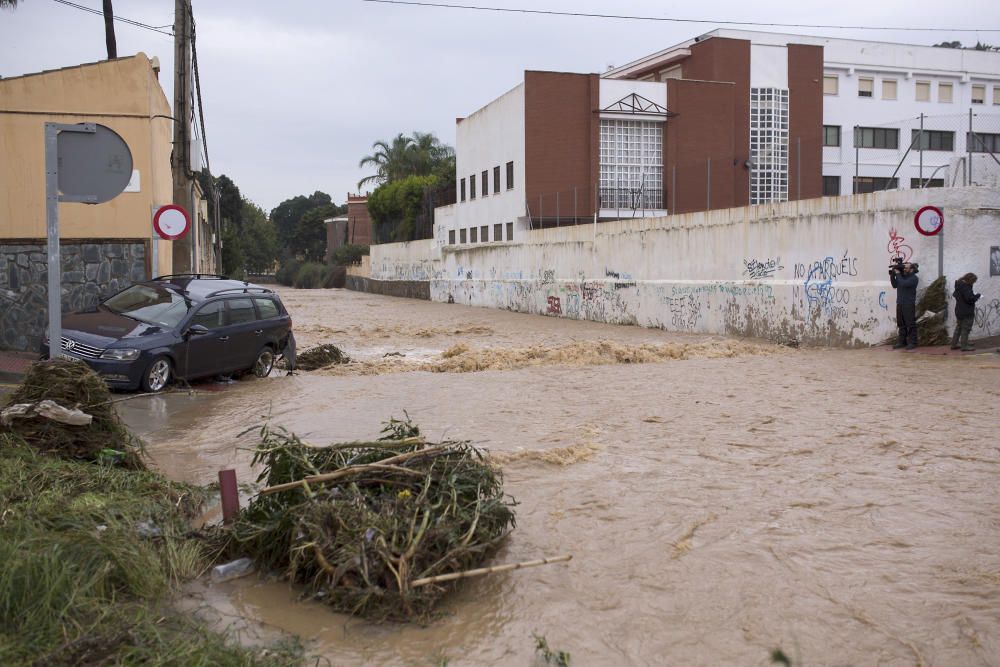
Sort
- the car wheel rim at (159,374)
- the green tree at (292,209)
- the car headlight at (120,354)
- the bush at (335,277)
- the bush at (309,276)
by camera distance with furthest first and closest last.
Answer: the green tree at (292,209)
the bush at (309,276)
the bush at (335,277)
the car wheel rim at (159,374)
the car headlight at (120,354)

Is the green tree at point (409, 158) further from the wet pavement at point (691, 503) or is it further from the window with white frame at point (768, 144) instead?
the wet pavement at point (691, 503)

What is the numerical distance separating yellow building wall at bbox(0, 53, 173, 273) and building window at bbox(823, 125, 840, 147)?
42.1 metres

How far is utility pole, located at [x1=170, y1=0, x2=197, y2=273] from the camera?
16.4 m

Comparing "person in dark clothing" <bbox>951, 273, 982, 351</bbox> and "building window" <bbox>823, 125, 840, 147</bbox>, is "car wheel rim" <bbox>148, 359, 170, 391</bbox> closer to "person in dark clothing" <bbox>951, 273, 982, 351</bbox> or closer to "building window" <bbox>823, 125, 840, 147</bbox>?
"person in dark clothing" <bbox>951, 273, 982, 351</bbox>

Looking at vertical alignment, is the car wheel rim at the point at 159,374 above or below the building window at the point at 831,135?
below

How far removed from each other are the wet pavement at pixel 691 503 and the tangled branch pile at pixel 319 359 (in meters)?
0.95

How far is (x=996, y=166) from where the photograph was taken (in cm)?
1767

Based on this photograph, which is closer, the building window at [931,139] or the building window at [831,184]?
the building window at [931,139]

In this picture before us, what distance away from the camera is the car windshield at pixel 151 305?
12945 mm

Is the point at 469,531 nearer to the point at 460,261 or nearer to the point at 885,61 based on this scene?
the point at 460,261

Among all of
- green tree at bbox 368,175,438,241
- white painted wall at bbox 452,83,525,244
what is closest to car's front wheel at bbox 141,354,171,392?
white painted wall at bbox 452,83,525,244

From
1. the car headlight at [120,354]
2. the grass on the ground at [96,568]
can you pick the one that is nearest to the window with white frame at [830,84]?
the car headlight at [120,354]

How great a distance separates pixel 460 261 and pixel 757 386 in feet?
110

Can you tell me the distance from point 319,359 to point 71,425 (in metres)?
9.98
